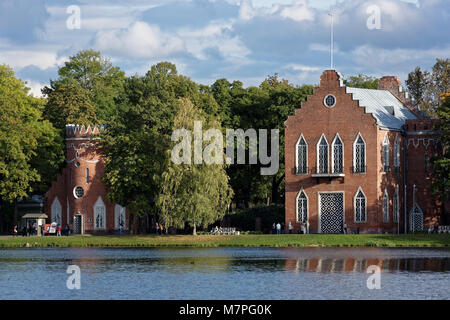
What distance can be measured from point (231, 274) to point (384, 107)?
139 feet

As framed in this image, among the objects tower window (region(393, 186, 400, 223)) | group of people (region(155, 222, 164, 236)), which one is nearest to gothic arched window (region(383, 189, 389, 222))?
tower window (region(393, 186, 400, 223))

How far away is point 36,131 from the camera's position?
97.1 m

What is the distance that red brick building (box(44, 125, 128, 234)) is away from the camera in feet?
330

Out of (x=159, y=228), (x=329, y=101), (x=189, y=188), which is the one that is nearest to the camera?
(x=189, y=188)

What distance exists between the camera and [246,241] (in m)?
81.1

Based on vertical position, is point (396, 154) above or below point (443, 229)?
above

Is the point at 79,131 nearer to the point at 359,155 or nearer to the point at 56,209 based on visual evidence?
the point at 56,209

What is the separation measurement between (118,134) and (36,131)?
9189 mm

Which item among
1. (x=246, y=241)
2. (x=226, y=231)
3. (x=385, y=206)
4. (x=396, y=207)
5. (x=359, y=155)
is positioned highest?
(x=359, y=155)

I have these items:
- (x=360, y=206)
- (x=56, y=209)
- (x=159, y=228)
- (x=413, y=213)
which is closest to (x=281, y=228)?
(x=360, y=206)

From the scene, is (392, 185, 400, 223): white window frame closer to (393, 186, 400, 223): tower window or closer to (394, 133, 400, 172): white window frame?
(393, 186, 400, 223): tower window

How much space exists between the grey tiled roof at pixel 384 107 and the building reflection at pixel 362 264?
27.0 metres
